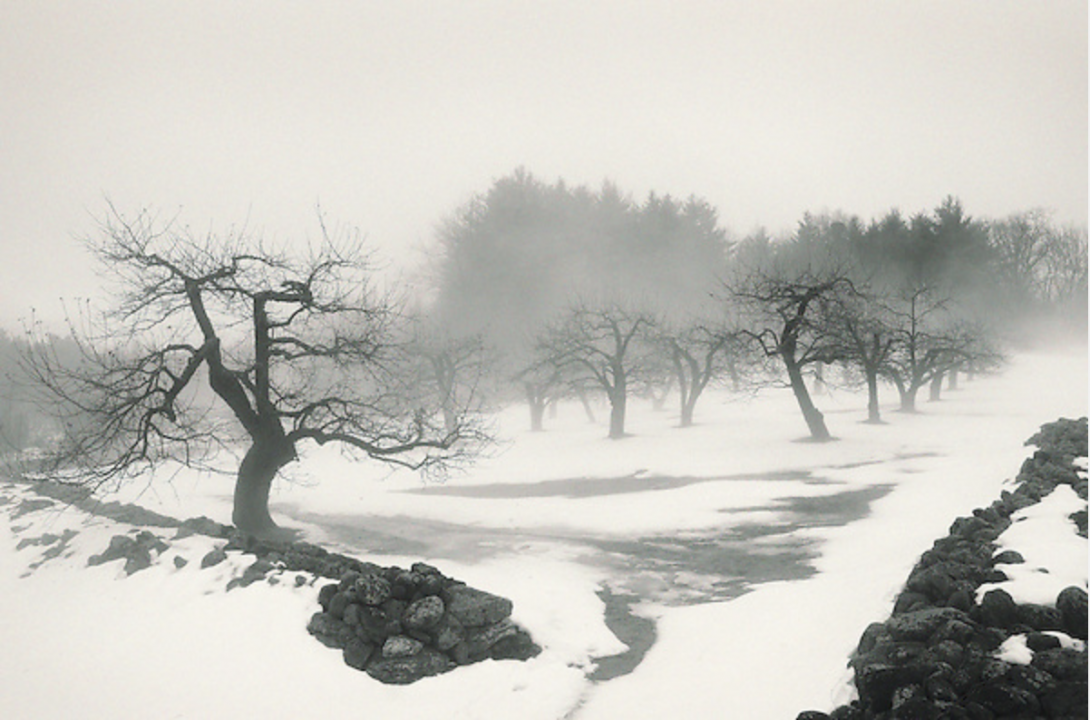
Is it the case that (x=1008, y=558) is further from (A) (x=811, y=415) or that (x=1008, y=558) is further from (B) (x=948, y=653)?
(A) (x=811, y=415)

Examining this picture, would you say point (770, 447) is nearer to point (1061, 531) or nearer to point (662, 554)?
point (662, 554)

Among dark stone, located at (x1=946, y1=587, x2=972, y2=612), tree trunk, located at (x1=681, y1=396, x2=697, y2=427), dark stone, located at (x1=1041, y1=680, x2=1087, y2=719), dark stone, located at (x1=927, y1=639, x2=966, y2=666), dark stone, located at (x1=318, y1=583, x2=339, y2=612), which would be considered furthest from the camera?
tree trunk, located at (x1=681, y1=396, x2=697, y2=427)

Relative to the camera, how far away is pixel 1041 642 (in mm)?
4320

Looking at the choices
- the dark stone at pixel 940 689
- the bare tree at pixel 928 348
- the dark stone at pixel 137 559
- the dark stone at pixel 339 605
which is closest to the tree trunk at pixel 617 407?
the bare tree at pixel 928 348

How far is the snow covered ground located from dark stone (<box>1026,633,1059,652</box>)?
1164mm

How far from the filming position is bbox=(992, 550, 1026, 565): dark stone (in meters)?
5.88

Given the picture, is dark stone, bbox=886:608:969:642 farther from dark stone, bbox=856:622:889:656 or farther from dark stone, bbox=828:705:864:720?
dark stone, bbox=828:705:864:720

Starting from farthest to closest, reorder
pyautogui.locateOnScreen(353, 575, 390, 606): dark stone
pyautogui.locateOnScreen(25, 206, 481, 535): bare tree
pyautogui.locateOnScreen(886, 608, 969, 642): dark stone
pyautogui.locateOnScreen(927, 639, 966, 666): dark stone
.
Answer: pyautogui.locateOnScreen(25, 206, 481, 535): bare tree < pyautogui.locateOnScreen(353, 575, 390, 606): dark stone < pyautogui.locateOnScreen(886, 608, 969, 642): dark stone < pyautogui.locateOnScreen(927, 639, 966, 666): dark stone

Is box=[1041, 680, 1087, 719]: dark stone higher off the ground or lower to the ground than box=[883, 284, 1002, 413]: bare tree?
lower

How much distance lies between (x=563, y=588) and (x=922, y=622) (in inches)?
198

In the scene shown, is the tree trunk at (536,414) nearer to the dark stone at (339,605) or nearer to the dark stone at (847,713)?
Result: the dark stone at (339,605)

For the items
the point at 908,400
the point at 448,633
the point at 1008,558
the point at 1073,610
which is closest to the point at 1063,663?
the point at 1073,610

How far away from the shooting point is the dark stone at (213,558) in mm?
9211

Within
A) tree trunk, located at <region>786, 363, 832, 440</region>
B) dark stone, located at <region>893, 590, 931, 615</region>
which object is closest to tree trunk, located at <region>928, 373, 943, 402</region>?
tree trunk, located at <region>786, 363, 832, 440</region>
